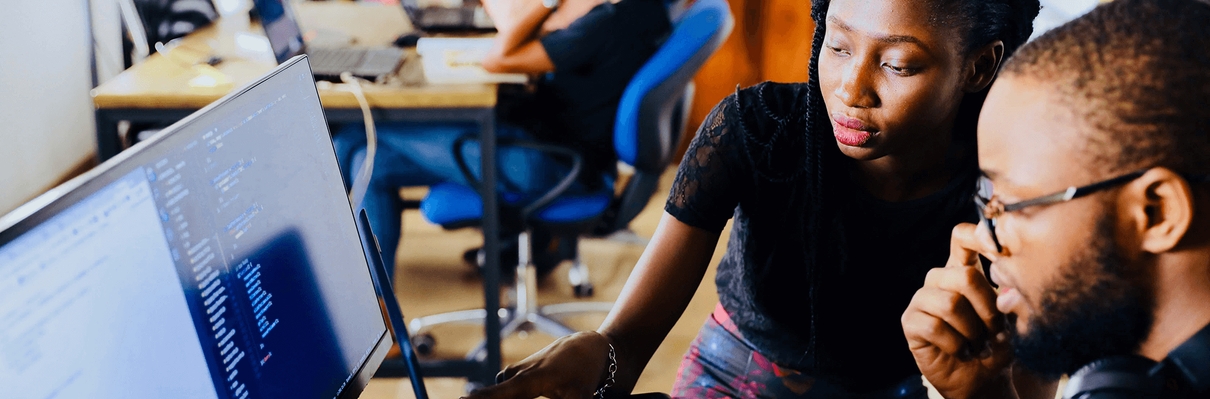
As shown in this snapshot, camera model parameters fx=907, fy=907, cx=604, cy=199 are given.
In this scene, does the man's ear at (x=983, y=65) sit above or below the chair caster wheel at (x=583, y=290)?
above

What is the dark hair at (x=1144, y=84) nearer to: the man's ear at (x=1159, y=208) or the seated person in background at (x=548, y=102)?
the man's ear at (x=1159, y=208)

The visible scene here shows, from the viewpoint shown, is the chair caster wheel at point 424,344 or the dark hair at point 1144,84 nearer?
the dark hair at point 1144,84

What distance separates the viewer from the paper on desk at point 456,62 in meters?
1.92

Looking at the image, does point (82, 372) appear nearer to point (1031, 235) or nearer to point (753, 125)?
point (1031, 235)

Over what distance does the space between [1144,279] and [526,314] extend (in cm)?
184

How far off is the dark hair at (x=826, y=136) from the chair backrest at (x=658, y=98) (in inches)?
31.4

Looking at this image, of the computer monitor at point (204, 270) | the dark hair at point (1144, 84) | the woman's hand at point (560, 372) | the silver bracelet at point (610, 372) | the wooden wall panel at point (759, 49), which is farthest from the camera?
the wooden wall panel at point (759, 49)

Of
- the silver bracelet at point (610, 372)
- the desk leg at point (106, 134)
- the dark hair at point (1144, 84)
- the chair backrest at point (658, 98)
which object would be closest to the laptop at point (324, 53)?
the desk leg at point (106, 134)

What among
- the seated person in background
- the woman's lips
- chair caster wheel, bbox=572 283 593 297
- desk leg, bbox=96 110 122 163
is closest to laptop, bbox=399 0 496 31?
the seated person in background

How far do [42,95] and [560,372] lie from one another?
9.00ft

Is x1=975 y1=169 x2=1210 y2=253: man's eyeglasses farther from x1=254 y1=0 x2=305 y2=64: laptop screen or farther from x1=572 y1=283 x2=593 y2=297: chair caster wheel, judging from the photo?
x1=572 y1=283 x2=593 y2=297: chair caster wheel

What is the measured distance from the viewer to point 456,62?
6.51ft

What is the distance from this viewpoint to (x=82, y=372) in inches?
19.8

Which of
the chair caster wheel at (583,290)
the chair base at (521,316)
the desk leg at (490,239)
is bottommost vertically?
the chair caster wheel at (583,290)
